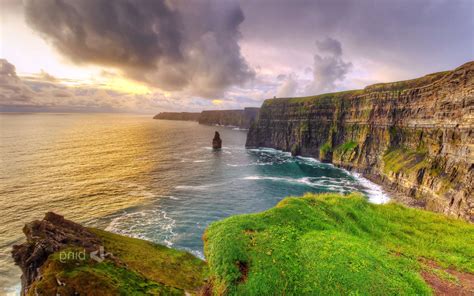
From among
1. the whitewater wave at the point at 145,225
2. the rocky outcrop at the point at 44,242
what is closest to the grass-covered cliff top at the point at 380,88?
the whitewater wave at the point at 145,225

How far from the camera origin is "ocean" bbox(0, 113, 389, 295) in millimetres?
42125

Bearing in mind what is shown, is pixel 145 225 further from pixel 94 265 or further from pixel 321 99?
pixel 321 99

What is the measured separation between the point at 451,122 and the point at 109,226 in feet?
252

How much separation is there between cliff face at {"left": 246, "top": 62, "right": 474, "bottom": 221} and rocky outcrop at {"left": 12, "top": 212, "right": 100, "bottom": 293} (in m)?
57.9

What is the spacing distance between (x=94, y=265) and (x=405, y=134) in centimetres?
8940

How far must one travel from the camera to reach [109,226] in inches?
1660

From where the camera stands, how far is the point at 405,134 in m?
76.3

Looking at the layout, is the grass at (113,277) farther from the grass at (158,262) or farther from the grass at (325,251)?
the grass at (325,251)

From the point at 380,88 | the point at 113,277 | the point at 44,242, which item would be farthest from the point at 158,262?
the point at 380,88

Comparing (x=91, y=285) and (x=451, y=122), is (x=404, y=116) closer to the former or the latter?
(x=451, y=122)

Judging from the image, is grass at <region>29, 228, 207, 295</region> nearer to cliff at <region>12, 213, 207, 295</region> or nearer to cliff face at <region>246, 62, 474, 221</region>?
cliff at <region>12, 213, 207, 295</region>

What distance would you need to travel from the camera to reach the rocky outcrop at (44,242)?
1892cm

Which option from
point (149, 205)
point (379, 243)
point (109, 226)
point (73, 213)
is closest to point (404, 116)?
point (379, 243)

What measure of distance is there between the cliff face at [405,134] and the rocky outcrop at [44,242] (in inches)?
2280
